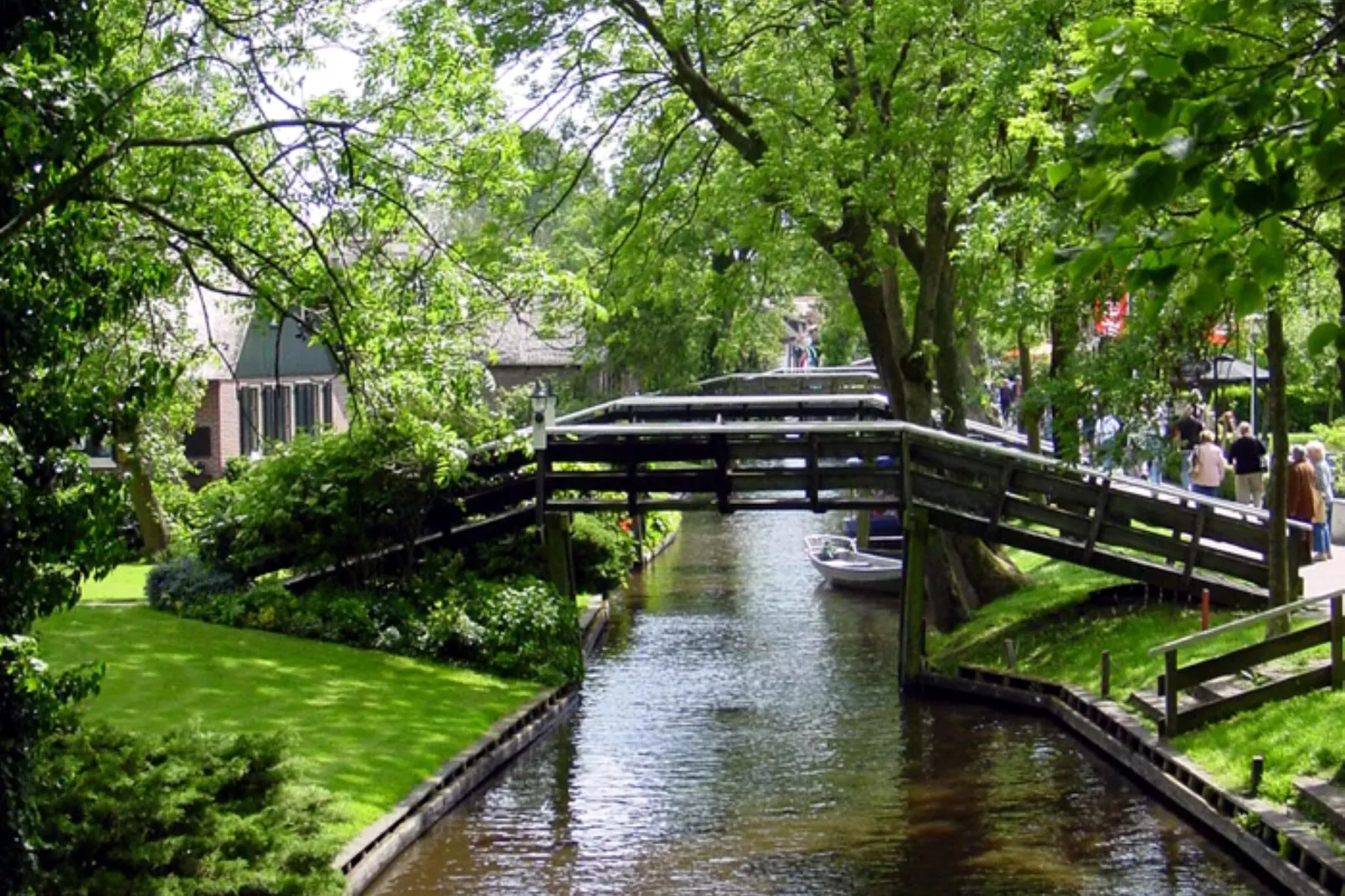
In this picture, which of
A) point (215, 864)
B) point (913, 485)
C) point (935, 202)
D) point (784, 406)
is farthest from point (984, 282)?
point (215, 864)

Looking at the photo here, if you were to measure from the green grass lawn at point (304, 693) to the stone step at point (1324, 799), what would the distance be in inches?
325

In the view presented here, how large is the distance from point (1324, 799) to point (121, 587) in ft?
68.3

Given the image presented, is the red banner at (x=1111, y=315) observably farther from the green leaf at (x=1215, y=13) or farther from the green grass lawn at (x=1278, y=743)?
the green leaf at (x=1215, y=13)

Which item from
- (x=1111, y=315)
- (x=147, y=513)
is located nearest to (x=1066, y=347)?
(x=1111, y=315)

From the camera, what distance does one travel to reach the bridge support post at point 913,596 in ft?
86.9

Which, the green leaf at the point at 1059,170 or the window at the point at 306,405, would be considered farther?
the window at the point at 306,405

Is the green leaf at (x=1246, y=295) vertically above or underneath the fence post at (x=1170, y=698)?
above

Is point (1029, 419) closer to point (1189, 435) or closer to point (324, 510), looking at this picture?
point (1189, 435)

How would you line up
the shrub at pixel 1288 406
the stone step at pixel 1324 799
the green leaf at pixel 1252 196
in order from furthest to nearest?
1. the shrub at pixel 1288 406
2. the stone step at pixel 1324 799
3. the green leaf at pixel 1252 196

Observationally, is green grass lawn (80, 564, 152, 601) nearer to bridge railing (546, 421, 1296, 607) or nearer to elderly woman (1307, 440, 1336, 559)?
bridge railing (546, 421, 1296, 607)

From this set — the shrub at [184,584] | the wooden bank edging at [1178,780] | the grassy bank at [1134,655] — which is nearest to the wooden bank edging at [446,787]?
the shrub at [184,584]

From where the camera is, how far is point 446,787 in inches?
752

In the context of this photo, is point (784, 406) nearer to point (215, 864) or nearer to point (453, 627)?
point (453, 627)

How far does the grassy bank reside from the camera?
1725 cm
